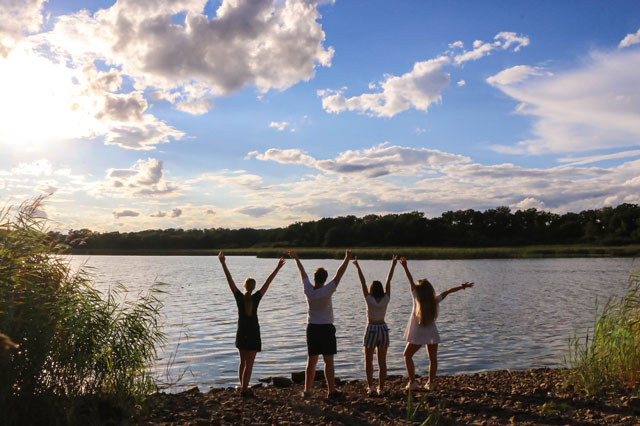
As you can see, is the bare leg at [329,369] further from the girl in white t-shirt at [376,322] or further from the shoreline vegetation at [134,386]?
the girl in white t-shirt at [376,322]

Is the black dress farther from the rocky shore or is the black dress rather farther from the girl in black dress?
the rocky shore

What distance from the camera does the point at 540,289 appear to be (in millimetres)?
31906

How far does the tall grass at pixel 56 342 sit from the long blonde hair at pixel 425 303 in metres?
4.94

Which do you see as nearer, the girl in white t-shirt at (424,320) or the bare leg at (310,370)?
the bare leg at (310,370)

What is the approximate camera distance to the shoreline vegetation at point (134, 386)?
6375 millimetres

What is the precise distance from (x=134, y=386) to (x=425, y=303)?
206 inches

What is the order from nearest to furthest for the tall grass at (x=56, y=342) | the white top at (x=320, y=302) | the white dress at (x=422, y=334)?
the tall grass at (x=56, y=342), the white top at (x=320, y=302), the white dress at (x=422, y=334)

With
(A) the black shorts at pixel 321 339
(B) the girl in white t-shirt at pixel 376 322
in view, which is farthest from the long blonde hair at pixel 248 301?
(B) the girl in white t-shirt at pixel 376 322

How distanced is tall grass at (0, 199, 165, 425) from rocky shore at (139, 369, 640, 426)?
80 centimetres

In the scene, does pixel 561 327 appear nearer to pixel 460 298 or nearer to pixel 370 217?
pixel 460 298

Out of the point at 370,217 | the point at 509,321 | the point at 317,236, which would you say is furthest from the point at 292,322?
the point at 370,217

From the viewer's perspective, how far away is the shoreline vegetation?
6375 millimetres

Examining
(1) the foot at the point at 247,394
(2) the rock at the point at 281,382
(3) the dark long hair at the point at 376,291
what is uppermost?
(3) the dark long hair at the point at 376,291

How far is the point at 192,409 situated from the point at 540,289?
29088 millimetres
